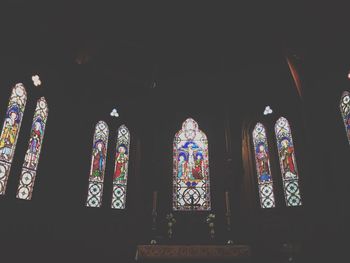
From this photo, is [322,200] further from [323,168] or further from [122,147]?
[122,147]

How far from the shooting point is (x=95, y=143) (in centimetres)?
1127

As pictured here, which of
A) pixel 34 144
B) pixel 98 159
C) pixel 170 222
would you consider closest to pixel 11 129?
pixel 34 144

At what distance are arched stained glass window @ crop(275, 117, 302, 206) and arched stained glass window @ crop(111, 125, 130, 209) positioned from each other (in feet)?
17.2

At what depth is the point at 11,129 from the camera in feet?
28.5

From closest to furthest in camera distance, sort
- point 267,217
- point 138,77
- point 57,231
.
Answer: point 57,231 → point 267,217 → point 138,77

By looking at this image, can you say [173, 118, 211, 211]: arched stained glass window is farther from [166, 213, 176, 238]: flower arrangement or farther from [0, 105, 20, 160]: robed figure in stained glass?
[0, 105, 20, 160]: robed figure in stained glass

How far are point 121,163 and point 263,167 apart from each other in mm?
4857

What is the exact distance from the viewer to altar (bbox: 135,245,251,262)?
8.24 meters

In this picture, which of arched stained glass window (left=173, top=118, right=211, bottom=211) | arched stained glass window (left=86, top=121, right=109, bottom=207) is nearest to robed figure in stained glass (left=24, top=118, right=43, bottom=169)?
arched stained glass window (left=86, top=121, right=109, bottom=207)

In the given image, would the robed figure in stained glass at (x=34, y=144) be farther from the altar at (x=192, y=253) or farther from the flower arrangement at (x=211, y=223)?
the flower arrangement at (x=211, y=223)

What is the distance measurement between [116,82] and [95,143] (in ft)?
8.33

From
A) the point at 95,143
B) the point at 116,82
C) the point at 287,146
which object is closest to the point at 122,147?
the point at 95,143

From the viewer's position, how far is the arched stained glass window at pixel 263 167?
10.7 metres

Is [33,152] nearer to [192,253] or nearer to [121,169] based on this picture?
[121,169]
